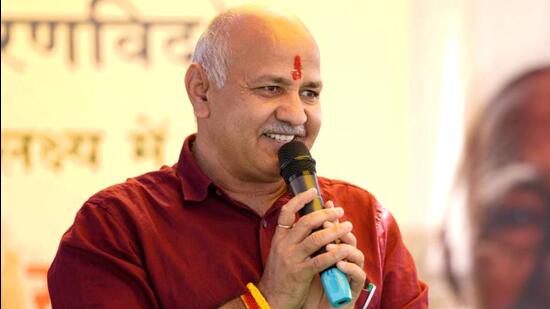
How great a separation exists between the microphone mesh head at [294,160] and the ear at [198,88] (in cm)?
30

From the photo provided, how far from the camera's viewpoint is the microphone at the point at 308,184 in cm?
160

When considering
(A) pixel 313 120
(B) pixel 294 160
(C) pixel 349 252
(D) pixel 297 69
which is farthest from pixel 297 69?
(C) pixel 349 252

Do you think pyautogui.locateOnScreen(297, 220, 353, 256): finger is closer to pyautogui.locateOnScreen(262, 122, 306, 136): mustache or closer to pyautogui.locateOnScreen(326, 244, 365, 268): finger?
pyautogui.locateOnScreen(326, 244, 365, 268): finger

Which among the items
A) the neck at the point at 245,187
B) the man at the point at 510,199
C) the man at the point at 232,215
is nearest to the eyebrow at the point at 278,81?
the man at the point at 232,215

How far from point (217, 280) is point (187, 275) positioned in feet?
0.20

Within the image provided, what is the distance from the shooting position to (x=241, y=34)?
1963mm

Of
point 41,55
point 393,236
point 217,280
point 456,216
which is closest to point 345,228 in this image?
point 217,280

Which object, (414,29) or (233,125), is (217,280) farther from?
(414,29)

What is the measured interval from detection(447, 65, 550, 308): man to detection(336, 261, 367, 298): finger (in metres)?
1.91

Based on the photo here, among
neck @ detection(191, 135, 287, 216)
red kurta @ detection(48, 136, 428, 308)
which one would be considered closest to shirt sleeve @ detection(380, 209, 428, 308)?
red kurta @ detection(48, 136, 428, 308)

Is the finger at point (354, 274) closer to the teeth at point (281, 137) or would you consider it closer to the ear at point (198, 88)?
the teeth at point (281, 137)

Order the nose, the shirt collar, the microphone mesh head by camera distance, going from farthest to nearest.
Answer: the shirt collar
the nose
the microphone mesh head

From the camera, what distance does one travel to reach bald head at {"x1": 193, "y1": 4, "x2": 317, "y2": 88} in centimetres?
194

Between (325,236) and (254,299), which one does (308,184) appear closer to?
(325,236)
